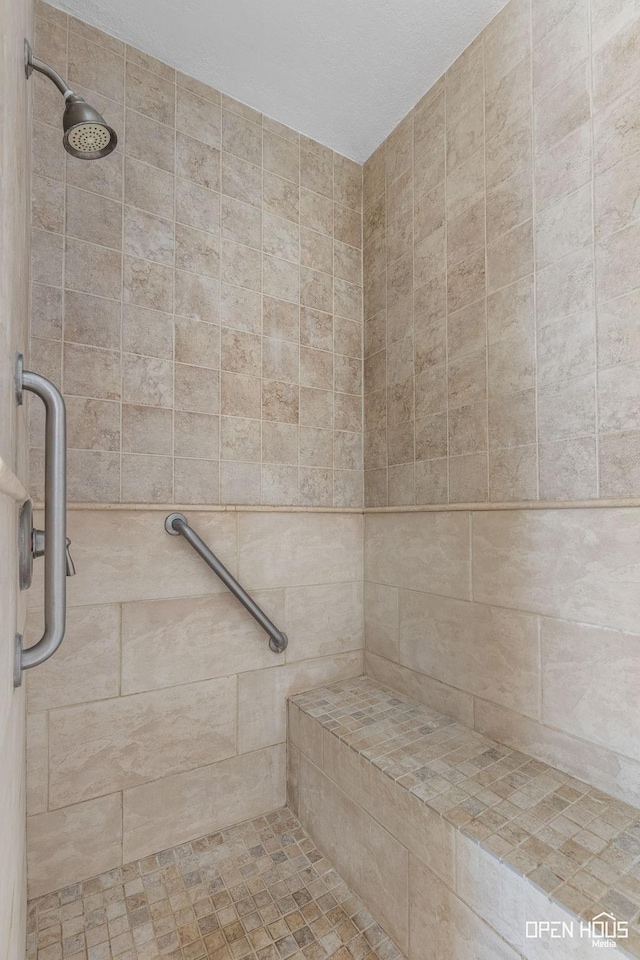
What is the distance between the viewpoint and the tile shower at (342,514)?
1060 mm

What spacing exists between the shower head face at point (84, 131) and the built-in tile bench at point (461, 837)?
1.60 m

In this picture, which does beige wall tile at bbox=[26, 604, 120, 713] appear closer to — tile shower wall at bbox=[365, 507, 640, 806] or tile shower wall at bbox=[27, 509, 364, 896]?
tile shower wall at bbox=[27, 509, 364, 896]

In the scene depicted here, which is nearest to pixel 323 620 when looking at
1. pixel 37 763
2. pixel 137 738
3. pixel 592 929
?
pixel 137 738

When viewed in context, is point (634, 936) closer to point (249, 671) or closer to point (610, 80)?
point (249, 671)

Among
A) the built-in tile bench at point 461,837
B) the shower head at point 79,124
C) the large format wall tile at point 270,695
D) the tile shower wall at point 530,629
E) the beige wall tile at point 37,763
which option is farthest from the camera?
the large format wall tile at point 270,695

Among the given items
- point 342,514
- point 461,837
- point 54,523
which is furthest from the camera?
point 342,514

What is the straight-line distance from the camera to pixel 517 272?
4.25 feet

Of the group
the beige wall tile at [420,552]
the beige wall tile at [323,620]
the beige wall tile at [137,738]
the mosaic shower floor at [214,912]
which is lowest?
the mosaic shower floor at [214,912]

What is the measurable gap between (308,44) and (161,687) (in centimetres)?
205

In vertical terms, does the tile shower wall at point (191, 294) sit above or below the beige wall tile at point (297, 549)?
above

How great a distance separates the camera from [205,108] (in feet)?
5.16

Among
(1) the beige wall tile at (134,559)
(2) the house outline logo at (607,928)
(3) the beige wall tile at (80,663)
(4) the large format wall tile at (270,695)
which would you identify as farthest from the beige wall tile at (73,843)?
(2) the house outline logo at (607,928)

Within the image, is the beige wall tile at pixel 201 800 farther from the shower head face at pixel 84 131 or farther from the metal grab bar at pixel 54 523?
the shower head face at pixel 84 131

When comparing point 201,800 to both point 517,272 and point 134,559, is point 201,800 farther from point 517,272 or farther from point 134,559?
point 517,272
